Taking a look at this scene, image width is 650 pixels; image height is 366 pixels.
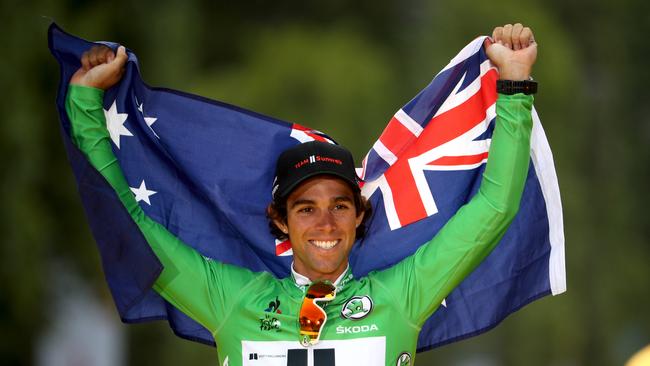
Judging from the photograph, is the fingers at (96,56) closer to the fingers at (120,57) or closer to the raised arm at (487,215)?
the fingers at (120,57)

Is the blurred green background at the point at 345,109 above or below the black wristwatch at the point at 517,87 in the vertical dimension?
below

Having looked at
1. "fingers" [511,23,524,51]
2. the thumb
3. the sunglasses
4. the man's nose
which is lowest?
the sunglasses

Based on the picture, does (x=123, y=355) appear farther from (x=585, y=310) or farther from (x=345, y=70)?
(x=585, y=310)

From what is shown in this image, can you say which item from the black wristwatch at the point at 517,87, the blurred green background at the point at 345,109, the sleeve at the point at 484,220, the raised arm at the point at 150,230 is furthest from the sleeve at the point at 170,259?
the blurred green background at the point at 345,109

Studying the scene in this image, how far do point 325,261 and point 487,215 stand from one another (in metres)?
0.69

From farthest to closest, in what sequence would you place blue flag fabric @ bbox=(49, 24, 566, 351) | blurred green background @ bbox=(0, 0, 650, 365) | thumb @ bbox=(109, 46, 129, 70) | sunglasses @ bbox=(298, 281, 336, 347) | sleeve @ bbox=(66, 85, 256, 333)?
blurred green background @ bbox=(0, 0, 650, 365) < blue flag fabric @ bbox=(49, 24, 566, 351) < thumb @ bbox=(109, 46, 129, 70) < sleeve @ bbox=(66, 85, 256, 333) < sunglasses @ bbox=(298, 281, 336, 347)

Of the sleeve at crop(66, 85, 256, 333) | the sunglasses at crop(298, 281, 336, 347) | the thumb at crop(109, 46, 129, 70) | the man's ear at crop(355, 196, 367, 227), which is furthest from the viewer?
the man's ear at crop(355, 196, 367, 227)

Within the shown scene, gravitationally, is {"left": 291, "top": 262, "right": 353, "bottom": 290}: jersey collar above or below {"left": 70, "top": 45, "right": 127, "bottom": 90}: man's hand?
below

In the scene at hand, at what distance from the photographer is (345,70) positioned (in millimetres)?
16375

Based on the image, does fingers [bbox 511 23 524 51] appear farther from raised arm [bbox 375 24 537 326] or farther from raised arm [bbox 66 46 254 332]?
raised arm [bbox 66 46 254 332]

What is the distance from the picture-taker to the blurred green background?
1225 centimetres

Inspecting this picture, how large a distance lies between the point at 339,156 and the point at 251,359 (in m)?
0.93

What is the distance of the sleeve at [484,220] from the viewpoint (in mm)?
5383

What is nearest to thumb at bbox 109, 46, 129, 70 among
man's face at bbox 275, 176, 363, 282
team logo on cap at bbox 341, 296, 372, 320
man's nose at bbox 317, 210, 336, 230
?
man's face at bbox 275, 176, 363, 282
